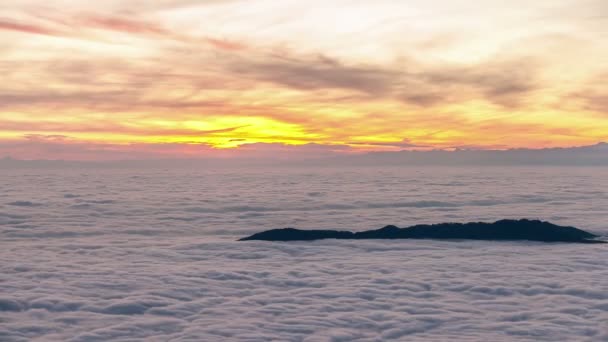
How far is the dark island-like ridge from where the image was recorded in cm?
2150

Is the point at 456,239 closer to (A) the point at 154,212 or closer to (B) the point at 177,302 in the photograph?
(B) the point at 177,302

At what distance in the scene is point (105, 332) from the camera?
30.2 ft

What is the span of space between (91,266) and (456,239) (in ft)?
43.7

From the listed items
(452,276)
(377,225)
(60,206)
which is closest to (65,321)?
(452,276)

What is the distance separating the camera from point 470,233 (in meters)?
22.1

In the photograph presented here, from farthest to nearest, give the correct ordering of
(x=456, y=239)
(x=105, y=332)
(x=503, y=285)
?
1. (x=456, y=239)
2. (x=503, y=285)
3. (x=105, y=332)

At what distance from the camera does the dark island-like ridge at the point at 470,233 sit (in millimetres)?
21500

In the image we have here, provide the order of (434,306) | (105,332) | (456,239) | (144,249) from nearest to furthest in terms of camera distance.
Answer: (105,332), (434,306), (144,249), (456,239)

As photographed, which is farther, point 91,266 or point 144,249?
point 144,249

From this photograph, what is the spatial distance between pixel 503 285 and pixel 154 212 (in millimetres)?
29014

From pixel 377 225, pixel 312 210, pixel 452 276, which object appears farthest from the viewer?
pixel 312 210

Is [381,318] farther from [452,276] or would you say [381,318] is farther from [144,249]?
[144,249]

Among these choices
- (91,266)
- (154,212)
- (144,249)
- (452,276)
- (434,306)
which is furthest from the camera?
(154,212)

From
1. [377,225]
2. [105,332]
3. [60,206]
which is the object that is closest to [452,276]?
[105,332]
